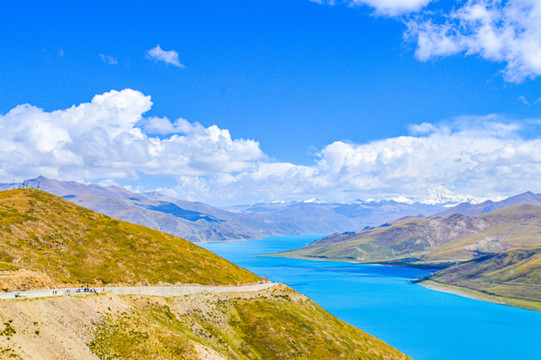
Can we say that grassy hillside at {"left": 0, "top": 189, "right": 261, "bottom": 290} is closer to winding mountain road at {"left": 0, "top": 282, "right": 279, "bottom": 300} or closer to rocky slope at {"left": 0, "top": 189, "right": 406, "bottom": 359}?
rocky slope at {"left": 0, "top": 189, "right": 406, "bottom": 359}

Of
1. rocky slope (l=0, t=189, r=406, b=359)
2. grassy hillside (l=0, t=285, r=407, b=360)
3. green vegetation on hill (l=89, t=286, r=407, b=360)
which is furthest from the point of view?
green vegetation on hill (l=89, t=286, r=407, b=360)

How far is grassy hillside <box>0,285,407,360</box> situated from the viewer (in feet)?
184

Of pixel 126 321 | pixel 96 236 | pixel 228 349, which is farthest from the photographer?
pixel 96 236

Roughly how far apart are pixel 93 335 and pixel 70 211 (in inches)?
3711

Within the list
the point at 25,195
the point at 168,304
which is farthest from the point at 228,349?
the point at 25,195

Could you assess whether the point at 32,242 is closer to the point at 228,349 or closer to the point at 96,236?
the point at 96,236

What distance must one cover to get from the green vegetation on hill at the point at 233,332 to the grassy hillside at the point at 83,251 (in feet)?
68.7

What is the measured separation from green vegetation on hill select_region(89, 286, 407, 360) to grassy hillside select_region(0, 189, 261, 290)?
20.9 metres

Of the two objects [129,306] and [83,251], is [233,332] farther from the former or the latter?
[83,251]

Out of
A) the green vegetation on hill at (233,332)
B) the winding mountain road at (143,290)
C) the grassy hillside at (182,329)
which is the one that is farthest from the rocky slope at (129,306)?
the winding mountain road at (143,290)

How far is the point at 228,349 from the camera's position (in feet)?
302

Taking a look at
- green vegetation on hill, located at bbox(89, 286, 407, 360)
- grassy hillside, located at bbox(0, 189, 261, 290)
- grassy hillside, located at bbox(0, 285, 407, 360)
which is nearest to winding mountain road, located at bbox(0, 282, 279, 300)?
grassy hillside, located at bbox(0, 285, 407, 360)

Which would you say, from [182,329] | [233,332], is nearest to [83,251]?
[182,329]

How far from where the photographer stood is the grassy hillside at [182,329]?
5606 centimetres
